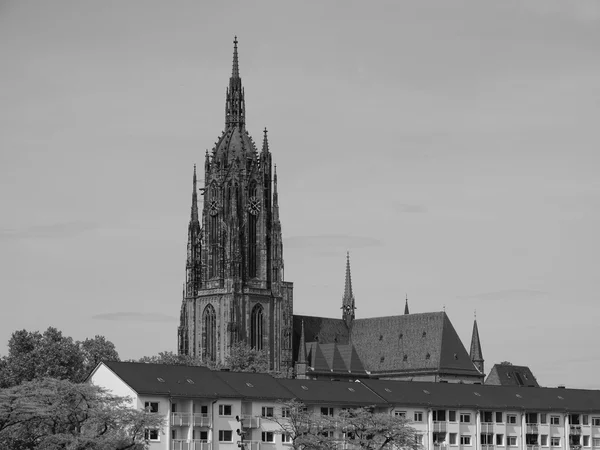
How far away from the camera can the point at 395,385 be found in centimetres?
15988

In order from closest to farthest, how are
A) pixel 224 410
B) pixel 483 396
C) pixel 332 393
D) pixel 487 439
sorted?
pixel 224 410 → pixel 332 393 → pixel 487 439 → pixel 483 396

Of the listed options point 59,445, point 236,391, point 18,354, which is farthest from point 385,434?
point 18,354

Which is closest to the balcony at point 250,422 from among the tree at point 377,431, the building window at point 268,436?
the building window at point 268,436

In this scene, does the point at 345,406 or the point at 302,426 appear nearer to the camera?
the point at 302,426

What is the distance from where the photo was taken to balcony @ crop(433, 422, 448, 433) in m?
155

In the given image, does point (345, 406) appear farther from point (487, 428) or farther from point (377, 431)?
point (487, 428)

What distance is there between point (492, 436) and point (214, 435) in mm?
36354

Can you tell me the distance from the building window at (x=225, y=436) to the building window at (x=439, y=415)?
2624 cm

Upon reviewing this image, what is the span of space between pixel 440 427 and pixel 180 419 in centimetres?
3258

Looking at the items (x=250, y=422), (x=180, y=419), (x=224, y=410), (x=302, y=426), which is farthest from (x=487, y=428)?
(x=180, y=419)

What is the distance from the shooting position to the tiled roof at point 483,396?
512 feet

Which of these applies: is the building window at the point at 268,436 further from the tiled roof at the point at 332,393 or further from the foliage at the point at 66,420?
the foliage at the point at 66,420

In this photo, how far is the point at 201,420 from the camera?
446ft

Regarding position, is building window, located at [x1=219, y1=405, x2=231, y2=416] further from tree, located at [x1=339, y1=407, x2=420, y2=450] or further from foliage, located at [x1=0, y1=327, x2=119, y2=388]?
foliage, located at [x1=0, y1=327, x2=119, y2=388]
